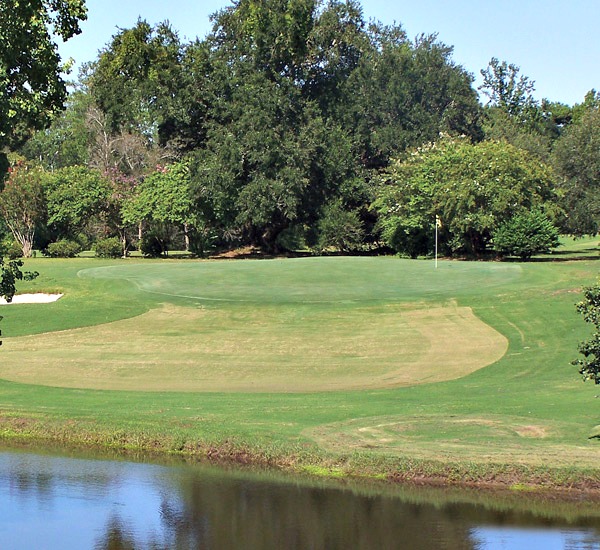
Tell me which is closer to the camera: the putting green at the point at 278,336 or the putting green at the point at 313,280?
the putting green at the point at 278,336

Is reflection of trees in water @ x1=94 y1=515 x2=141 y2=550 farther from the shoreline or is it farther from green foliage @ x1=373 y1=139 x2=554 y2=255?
green foliage @ x1=373 y1=139 x2=554 y2=255

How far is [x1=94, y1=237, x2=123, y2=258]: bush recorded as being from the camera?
71.4 metres

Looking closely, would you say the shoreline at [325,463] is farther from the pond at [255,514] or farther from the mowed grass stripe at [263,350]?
the mowed grass stripe at [263,350]

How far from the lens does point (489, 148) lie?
67500 mm

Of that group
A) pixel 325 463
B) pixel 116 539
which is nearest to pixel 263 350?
pixel 325 463

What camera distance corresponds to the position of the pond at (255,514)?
13.8 meters

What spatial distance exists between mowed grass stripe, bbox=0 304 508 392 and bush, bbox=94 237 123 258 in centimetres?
3333

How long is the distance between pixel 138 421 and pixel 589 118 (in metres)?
64.1

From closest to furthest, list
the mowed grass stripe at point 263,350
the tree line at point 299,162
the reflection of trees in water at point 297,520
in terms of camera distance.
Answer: the reflection of trees in water at point 297,520 → the mowed grass stripe at point 263,350 → the tree line at point 299,162

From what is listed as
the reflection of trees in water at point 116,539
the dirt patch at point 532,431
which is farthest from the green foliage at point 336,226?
the reflection of trees in water at point 116,539

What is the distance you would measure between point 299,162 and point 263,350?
40277 mm

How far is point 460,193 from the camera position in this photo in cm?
6388

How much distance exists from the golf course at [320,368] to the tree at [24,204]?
23.9 meters

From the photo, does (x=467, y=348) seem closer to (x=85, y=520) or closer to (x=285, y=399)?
(x=285, y=399)
